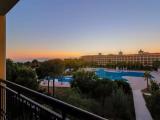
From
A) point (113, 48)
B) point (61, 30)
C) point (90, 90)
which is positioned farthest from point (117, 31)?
point (90, 90)

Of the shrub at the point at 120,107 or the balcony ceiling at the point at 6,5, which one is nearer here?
the balcony ceiling at the point at 6,5

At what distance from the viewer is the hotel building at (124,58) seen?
3300 centimetres

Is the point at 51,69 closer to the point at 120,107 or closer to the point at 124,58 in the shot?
the point at 120,107

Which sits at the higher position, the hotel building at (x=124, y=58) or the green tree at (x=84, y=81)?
the hotel building at (x=124, y=58)

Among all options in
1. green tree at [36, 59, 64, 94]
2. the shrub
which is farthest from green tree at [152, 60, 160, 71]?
the shrub

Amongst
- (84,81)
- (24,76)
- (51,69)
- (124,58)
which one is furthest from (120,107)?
(124,58)

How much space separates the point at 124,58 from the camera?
34.9 meters

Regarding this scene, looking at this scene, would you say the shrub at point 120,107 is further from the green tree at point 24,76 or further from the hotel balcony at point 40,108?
the hotel balcony at point 40,108

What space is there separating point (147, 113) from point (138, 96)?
18.3ft

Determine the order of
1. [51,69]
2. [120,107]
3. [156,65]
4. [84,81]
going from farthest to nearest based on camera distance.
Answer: [156,65], [51,69], [84,81], [120,107]

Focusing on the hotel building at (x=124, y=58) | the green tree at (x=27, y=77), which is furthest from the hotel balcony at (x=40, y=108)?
the hotel building at (x=124, y=58)

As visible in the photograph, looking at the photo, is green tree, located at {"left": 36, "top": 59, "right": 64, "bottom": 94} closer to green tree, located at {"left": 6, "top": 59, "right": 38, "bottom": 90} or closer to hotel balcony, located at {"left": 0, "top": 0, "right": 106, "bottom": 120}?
green tree, located at {"left": 6, "top": 59, "right": 38, "bottom": 90}

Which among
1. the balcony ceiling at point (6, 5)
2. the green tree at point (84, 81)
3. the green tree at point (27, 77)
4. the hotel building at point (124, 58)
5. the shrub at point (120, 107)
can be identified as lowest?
the shrub at point (120, 107)

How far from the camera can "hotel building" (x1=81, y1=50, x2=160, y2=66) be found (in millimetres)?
33000
